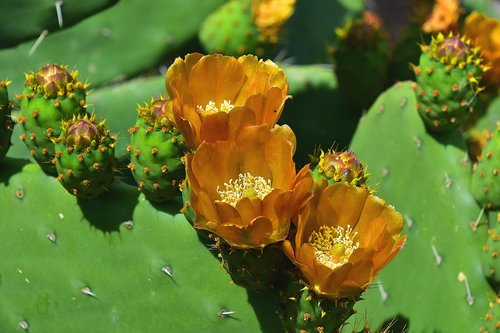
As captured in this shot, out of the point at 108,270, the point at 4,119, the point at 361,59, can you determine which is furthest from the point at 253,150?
the point at 361,59

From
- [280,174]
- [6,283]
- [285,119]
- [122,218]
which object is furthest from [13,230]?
[285,119]

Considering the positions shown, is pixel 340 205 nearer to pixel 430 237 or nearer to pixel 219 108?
pixel 219 108

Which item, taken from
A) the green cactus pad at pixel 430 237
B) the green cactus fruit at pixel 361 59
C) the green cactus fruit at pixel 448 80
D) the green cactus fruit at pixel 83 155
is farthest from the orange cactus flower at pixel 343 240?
the green cactus fruit at pixel 361 59

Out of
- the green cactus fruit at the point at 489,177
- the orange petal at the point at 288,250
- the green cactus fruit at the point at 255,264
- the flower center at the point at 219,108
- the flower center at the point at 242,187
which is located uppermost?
the flower center at the point at 219,108

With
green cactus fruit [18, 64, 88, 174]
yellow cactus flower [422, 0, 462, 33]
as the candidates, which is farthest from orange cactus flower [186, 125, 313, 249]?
yellow cactus flower [422, 0, 462, 33]

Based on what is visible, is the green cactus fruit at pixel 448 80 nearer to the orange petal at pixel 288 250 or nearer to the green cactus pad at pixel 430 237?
the green cactus pad at pixel 430 237

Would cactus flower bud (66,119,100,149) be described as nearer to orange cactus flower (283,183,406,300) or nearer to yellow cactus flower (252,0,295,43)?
orange cactus flower (283,183,406,300)

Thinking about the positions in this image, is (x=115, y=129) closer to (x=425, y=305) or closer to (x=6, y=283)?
(x=6, y=283)

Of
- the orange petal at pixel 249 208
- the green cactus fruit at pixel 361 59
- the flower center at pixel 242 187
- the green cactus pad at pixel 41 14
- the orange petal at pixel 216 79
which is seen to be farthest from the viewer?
the green cactus fruit at pixel 361 59
